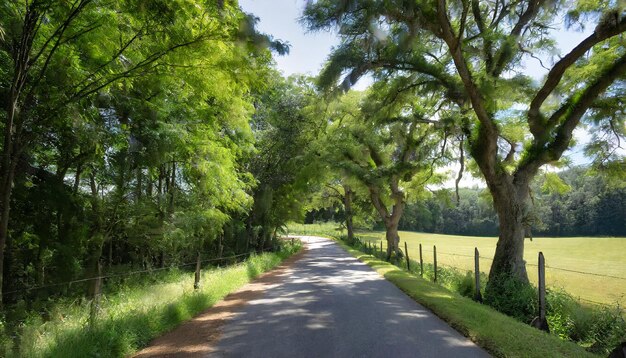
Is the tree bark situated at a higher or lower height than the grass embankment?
higher

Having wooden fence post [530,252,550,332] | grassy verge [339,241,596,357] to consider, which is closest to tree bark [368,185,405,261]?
grassy verge [339,241,596,357]

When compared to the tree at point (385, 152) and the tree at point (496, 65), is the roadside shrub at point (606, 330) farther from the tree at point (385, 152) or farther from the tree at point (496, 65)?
the tree at point (385, 152)

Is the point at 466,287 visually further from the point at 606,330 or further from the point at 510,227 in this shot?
the point at 606,330

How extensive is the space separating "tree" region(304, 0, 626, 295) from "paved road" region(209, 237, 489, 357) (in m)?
4.16

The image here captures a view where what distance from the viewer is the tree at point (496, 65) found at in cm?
998

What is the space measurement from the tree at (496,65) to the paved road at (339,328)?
4.16m

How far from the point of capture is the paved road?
591 cm

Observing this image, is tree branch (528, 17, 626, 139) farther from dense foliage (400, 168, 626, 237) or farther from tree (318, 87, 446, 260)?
dense foliage (400, 168, 626, 237)

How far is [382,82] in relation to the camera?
1455 cm

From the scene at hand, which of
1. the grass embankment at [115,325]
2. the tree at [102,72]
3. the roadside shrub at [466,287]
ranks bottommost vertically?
the roadside shrub at [466,287]

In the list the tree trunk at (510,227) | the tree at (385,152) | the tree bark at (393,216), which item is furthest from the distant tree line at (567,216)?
the tree trunk at (510,227)

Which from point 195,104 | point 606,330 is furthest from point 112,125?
point 606,330

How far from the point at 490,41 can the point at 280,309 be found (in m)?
9.99

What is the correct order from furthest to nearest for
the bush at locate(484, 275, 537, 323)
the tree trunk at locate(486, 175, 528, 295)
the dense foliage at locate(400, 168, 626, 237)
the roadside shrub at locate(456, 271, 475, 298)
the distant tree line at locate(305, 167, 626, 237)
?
the dense foliage at locate(400, 168, 626, 237) → the distant tree line at locate(305, 167, 626, 237) → the roadside shrub at locate(456, 271, 475, 298) → the tree trunk at locate(486, 175, 528, 295) → the bush at locate(484, 275, 537, 323)
